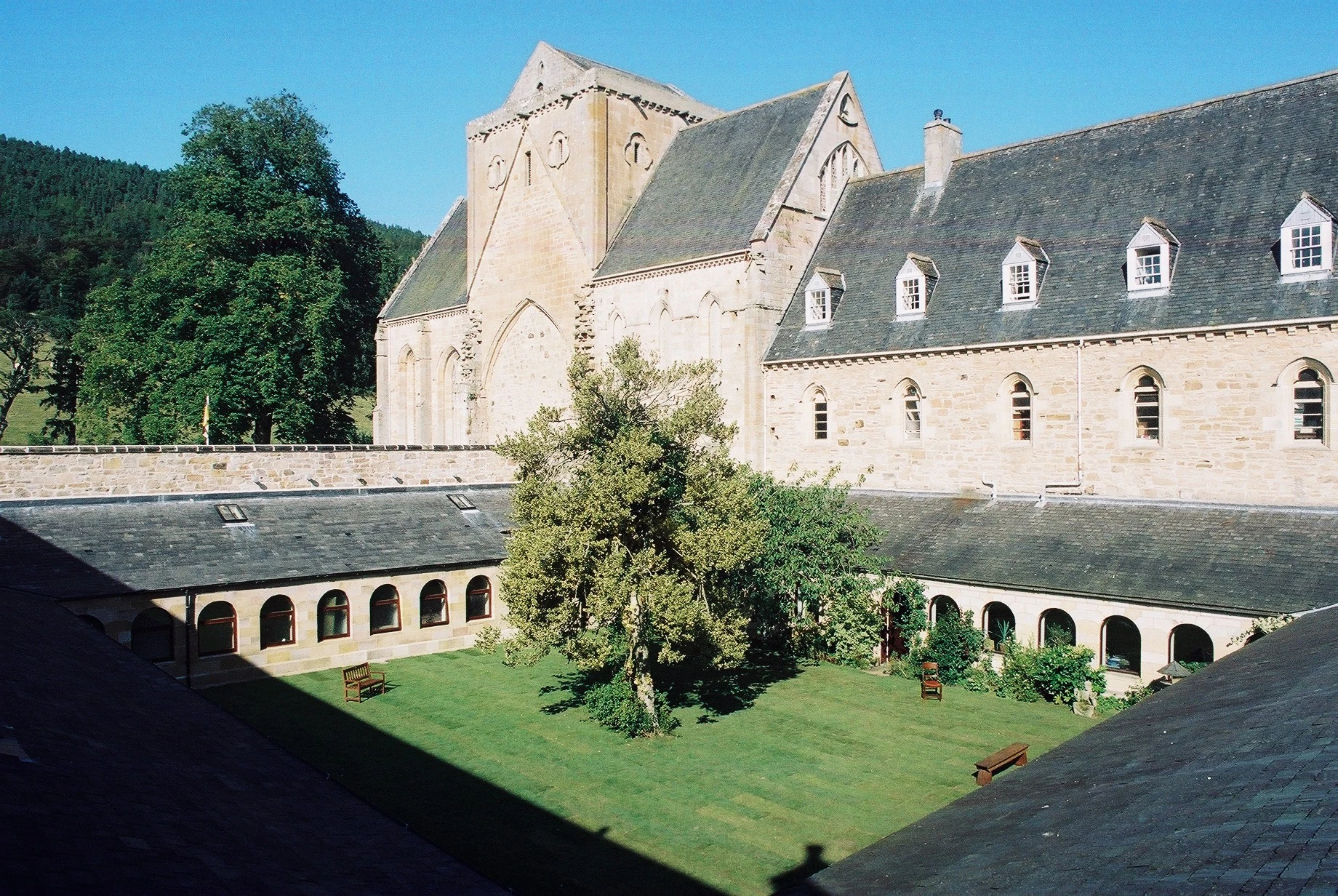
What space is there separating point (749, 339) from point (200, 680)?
18.5 meters

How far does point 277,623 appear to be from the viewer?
25.1m

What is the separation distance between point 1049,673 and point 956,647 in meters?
2.34

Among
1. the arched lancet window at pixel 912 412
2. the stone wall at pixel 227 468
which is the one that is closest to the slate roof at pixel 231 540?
the stone wall at pixel 227 468

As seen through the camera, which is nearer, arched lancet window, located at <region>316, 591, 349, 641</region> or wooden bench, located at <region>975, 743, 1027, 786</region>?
wooden bench, located at <region>975, 743, 1027, 786</region>

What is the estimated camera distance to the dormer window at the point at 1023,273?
2691 centimetres

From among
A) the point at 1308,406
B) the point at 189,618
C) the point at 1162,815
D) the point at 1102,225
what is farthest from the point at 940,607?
the point at 189,618

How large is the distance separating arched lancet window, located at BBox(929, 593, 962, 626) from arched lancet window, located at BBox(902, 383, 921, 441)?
5.77 meters

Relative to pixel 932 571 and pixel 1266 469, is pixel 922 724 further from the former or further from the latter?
pixel 1266 469

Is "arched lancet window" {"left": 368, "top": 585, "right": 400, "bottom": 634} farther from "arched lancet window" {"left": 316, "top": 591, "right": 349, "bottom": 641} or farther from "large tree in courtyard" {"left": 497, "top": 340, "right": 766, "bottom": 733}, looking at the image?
"large tree in courtyard" {"left": 497, "top": 340, "right": 766, "bottom": 733}

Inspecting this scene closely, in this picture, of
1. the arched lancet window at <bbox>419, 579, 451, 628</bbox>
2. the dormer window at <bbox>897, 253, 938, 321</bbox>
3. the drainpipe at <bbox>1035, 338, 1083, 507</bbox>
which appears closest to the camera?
the drainpipe at <bbox>1035, 338, 1083, 507</bbox>

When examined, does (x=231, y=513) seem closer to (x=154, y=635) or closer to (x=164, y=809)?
(x=154, y=635)

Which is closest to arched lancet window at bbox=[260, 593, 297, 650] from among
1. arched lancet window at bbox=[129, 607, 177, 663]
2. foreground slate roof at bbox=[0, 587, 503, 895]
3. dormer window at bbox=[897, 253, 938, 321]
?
arched lancet window at bbox=[129, 607, 177, 663]

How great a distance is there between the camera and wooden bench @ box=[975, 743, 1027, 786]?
53.6ft

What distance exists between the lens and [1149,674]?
20.8 meters
